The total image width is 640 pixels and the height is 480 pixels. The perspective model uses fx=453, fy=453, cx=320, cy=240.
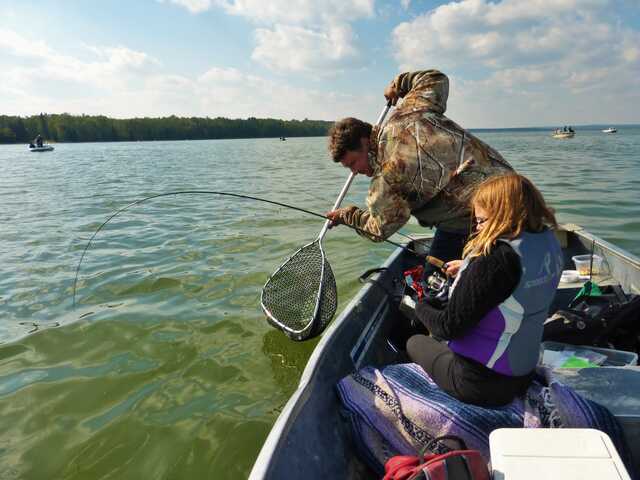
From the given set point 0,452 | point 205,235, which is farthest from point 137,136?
point 0,452

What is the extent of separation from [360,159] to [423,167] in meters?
0.60

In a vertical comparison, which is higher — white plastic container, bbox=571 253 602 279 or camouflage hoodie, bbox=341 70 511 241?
camouflage hoodie, bbox=341 70 511 241

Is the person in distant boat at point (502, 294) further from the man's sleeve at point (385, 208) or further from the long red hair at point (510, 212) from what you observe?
the man's sleeve at point (385, 208)

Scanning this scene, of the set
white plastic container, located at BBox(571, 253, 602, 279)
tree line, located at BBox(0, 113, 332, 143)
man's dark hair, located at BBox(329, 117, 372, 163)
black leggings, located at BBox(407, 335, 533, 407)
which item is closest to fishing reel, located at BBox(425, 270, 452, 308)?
black leggings, located at BBox(407, 335, 533, 407)

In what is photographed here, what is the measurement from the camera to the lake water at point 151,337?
3699 mm

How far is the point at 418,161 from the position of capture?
346cm

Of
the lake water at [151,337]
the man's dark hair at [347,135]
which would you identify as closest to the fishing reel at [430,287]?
the man's dark hair at [347,135]

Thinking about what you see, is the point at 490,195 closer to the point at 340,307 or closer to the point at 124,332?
the point at 340,307

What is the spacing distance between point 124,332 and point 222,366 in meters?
1.53

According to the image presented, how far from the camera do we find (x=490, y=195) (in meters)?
2.30

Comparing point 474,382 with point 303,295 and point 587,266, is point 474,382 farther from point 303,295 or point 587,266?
point 587,266

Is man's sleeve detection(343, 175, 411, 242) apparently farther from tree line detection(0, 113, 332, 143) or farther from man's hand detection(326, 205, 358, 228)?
tree line detection(0, 113, 332, 143)

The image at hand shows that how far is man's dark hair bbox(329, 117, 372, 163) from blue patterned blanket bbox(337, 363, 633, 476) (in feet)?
6.01

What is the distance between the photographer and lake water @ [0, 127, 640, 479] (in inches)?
146
